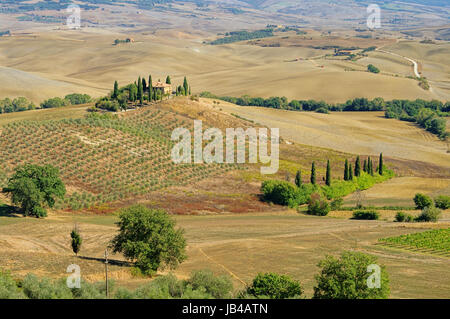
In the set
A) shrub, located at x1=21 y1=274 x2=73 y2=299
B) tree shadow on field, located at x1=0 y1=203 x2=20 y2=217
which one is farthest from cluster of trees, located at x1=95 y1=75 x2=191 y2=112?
shrub, located at x1=21 y1=274 x2=73 y2=299

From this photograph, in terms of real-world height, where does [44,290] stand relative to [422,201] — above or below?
above

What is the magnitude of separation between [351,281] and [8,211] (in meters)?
42.1

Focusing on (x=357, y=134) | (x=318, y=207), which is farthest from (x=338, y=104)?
(x=318, y=207)

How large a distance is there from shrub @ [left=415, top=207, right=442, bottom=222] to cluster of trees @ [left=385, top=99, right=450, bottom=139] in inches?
2841

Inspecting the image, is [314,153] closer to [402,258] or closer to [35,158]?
[35,158]

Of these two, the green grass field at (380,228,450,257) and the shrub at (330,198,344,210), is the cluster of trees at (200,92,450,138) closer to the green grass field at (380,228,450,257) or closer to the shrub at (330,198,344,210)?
the shrub at (330,198,344,210)

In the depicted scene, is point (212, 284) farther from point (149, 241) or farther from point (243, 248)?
point (243, 248)

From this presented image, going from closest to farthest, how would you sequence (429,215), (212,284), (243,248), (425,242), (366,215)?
(212,284) → (243,248) → (425,242) → (429,215) → (366,215)

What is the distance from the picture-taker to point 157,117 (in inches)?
4200

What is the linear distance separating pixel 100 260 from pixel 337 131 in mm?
91862

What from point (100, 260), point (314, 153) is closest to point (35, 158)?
point (100, 260)

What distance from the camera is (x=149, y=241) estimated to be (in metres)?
46.0

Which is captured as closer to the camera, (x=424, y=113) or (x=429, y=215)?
(x=429, y=215)

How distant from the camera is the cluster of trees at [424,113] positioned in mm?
144500
